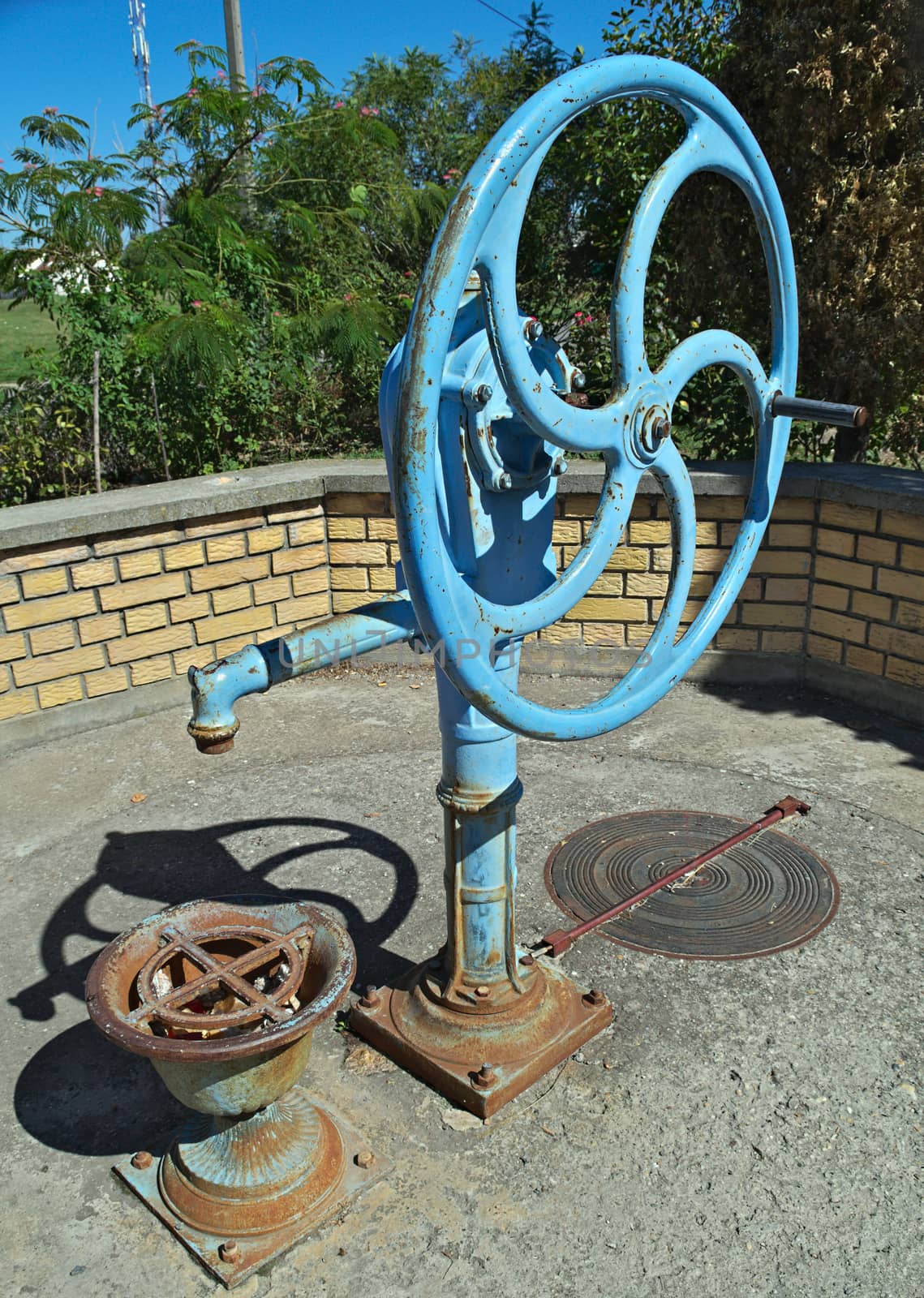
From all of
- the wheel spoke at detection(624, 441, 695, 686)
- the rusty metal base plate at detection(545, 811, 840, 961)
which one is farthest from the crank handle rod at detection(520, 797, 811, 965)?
the wheel spoke at detection(624, 441, 695, 686)

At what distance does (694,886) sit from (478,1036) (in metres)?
1.16

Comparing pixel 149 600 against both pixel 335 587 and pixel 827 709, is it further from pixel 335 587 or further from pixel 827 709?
pixel 827 709

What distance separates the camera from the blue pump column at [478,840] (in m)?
2.52

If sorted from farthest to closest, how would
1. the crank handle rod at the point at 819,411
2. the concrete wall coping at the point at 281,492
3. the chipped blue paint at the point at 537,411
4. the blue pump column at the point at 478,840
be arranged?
the concrete wall coping at the point at 281,492
the blue pump column at the point at 478,840
the crank handle rod at the point at 819,411
the chipped blue paint at the point at 537,411

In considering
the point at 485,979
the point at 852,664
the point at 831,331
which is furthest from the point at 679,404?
the point at 485,979

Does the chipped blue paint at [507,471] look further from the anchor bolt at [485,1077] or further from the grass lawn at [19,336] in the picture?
the grass lawn at [19,336]

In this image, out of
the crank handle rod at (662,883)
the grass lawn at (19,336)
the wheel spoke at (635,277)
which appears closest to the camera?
the wheel spoke at (635,277)

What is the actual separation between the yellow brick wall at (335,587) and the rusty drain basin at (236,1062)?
240 cm

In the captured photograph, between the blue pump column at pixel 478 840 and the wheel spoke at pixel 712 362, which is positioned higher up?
the wheel spoke at pixel 712 362

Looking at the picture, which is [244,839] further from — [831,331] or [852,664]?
[831,331]

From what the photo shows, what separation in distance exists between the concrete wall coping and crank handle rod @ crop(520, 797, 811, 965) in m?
1.49

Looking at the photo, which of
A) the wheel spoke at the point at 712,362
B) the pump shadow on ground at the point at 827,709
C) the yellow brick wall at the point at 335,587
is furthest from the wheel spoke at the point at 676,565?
the yellow brick wall at the point at 335,587

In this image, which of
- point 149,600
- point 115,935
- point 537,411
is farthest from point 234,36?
point 537,411

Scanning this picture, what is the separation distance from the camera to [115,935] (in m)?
3.47
